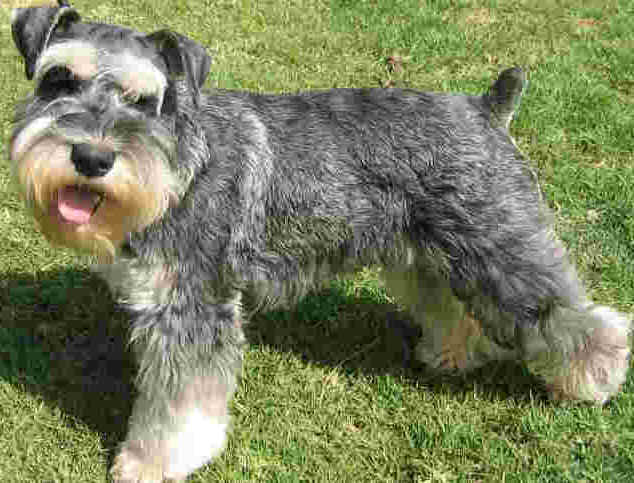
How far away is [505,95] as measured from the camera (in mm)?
3680

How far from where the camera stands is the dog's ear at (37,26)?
3.21m

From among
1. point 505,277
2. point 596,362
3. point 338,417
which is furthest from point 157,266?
point 596,362

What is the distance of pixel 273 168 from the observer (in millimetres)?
3568

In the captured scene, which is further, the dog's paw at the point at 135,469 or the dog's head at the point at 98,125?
the dog's paw at the point at 135,469

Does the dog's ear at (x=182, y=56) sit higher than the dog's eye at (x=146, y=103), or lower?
higher

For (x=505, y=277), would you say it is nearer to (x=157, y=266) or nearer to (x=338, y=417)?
(x=338, y=417)

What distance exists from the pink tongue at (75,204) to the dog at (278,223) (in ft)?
0.04

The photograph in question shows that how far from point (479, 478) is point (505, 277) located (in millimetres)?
1111

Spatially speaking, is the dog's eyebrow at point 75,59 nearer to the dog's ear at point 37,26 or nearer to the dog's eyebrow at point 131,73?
the dog's eyebrow at point 131,73

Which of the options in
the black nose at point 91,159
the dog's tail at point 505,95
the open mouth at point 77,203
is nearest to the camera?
the black nose at point 91,159

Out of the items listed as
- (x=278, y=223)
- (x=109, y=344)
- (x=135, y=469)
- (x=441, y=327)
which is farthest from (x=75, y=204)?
(x=441, y=327)

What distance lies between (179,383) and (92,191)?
3.65 ft

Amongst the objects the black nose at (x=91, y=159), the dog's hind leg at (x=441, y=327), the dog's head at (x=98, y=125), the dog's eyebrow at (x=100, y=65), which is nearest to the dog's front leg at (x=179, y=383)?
the dog's head at (x=98, y=125)

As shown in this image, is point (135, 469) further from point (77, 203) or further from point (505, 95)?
point (505, 95)
